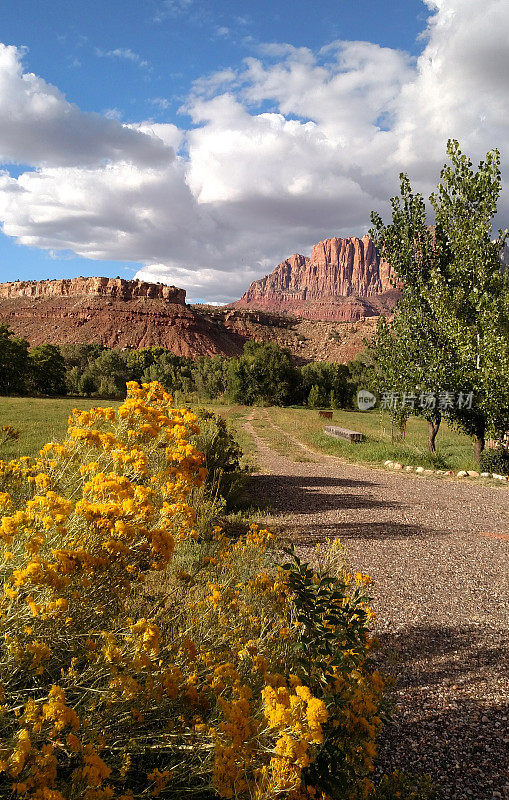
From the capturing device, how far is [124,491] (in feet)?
7.63

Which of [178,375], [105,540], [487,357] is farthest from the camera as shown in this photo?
[178,375]

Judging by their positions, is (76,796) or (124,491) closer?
(76,796)

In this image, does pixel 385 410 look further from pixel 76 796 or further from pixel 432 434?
pixel 76 796

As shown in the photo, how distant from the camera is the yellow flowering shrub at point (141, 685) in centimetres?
147

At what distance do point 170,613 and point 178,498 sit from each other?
2.41ft

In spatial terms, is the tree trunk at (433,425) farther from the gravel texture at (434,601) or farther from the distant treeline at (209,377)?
the distant treeline at (209,377)

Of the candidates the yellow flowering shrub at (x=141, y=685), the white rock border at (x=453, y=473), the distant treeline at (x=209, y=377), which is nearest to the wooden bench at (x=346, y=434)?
the white rock border at (x=453, y=473)

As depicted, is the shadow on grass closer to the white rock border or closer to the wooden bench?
the white rock border

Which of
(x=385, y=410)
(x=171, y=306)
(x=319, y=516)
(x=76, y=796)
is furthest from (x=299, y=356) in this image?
(x=76, y=796)

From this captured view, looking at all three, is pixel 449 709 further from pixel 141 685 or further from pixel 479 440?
pixel 479 440

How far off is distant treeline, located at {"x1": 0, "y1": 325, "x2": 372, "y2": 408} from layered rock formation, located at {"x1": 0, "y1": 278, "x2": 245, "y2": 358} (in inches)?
1265

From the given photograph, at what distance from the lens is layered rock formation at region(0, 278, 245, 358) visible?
3610 inches

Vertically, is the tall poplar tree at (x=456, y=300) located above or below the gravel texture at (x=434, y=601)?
above

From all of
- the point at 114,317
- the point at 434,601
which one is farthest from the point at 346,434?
the point at 114,317
